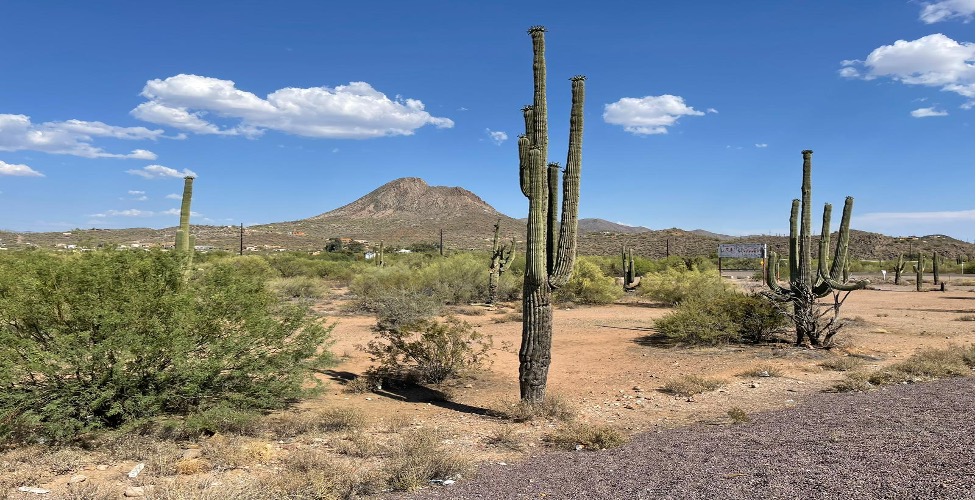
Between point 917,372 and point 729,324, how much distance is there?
4.42m

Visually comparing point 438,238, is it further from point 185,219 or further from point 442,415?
point 442,415

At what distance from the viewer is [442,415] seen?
8.50 m

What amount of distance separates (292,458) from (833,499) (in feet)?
15.3

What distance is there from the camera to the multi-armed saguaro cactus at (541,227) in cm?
862

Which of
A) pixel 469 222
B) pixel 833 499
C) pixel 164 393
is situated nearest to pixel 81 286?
pixel 164 393

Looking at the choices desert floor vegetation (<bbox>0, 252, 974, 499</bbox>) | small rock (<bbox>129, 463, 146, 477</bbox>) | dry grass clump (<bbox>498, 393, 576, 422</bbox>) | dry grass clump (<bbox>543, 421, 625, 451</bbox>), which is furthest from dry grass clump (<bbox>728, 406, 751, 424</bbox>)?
small rock (<bbox>129, 463, 146, 477</bbox>)

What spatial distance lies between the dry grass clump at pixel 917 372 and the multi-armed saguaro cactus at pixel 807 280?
2.49 m

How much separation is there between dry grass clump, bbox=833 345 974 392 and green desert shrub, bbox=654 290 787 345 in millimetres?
3348

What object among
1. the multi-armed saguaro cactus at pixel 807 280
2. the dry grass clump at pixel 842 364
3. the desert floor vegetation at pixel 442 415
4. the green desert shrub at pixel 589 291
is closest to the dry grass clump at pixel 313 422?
the desert floor vegetation at pixel 442 415

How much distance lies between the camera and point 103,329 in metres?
6.37

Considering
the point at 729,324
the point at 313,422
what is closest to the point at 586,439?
the point at 313,422

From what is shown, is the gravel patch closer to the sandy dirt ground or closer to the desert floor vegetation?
the desert floor vegetation

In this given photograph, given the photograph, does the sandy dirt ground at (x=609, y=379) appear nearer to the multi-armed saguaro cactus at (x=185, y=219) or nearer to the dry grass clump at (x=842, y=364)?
the dry grass clump at (x=842, y=364)

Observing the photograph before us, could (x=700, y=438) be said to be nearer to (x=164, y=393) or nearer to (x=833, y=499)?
(x=833, y=499)
